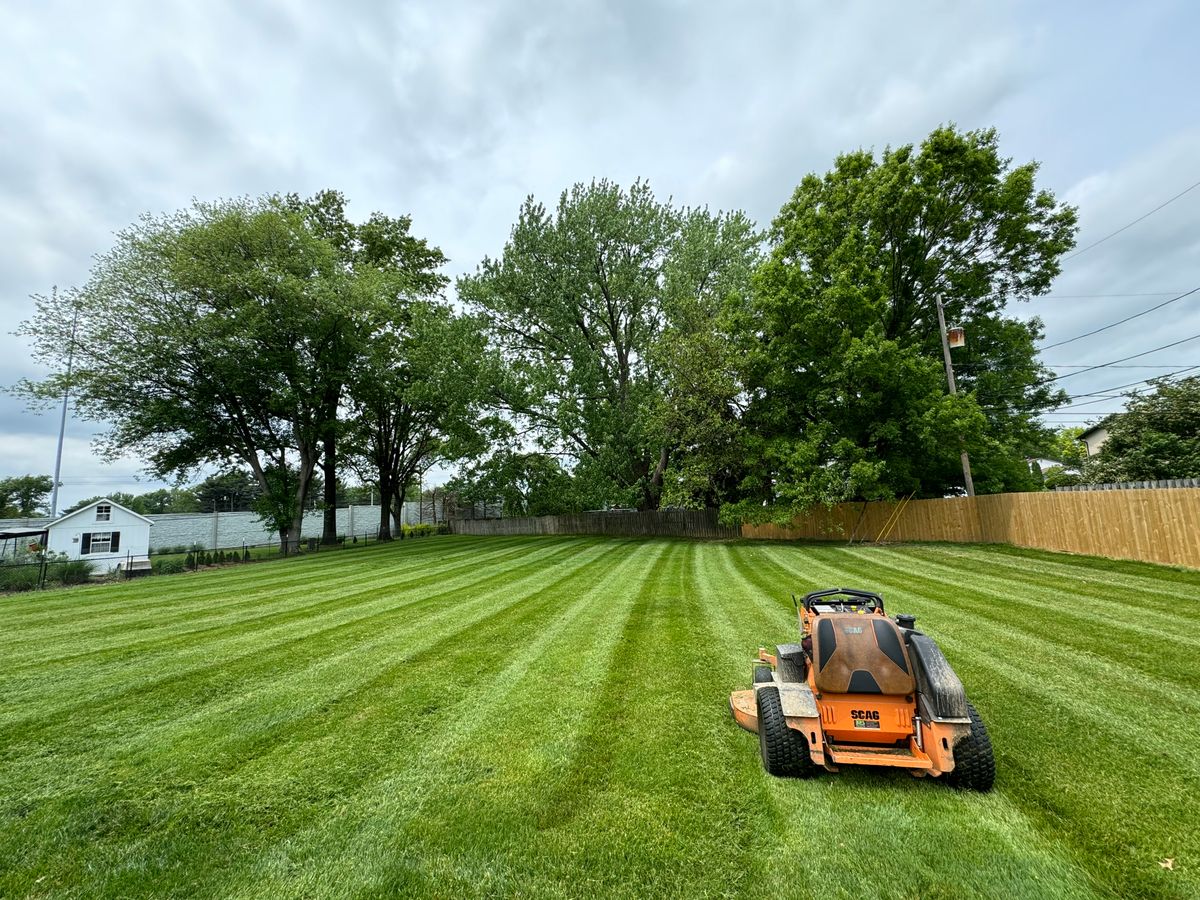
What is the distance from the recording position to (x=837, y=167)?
2034 cm

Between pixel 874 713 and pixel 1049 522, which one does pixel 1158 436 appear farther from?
pixel 874 713

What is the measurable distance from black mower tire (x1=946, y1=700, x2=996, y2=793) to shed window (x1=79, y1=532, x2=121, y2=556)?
1367 inches

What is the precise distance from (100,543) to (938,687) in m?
35.0

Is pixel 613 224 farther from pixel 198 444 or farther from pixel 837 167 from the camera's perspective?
pixel 198 444

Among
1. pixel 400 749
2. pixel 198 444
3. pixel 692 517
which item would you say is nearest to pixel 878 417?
pixel 692 517

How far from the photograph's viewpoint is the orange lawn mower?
2848 millimetres

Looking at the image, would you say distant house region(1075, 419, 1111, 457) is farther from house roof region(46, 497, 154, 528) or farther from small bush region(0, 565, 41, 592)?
house roof region(46, 497, 154, 528)

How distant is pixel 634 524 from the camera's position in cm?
2617

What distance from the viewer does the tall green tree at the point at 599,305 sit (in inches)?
855

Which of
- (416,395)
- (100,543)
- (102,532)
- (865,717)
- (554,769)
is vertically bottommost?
(554,769)

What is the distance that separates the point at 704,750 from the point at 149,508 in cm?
9071

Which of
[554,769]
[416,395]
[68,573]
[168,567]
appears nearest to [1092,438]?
[416,395]

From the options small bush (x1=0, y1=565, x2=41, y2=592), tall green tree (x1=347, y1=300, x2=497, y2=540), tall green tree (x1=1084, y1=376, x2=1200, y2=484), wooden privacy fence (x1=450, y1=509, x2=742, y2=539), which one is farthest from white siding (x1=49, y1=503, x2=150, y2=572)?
tall green tree (x1=1084, y1=376, x2=1200, y2=484)

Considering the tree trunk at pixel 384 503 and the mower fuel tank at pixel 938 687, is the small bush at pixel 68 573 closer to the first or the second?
the tree trunk at pixel 384 503
